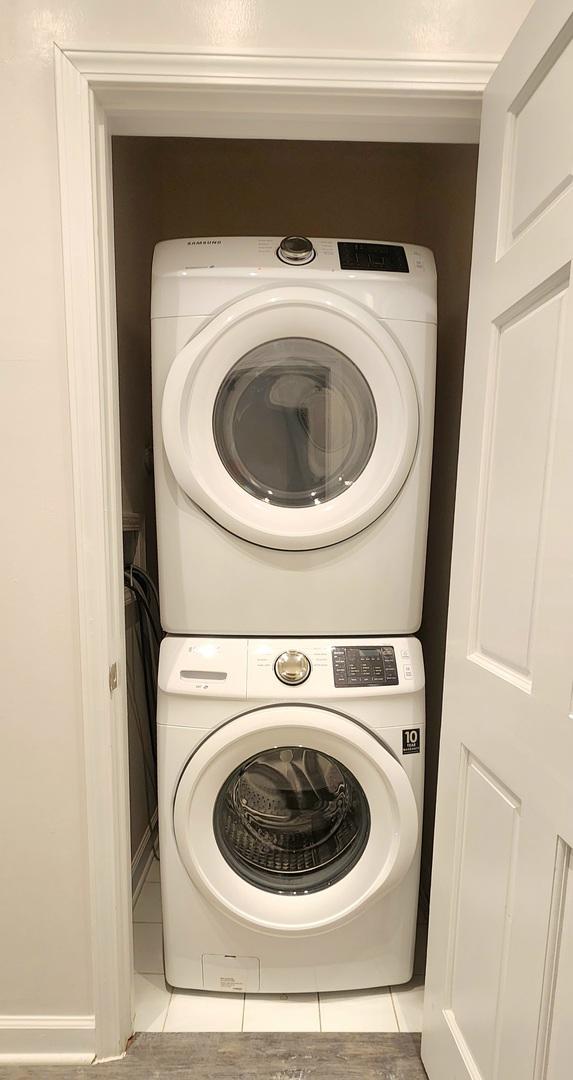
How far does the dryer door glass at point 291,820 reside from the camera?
1.39 m

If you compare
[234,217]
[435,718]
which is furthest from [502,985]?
[234,217]

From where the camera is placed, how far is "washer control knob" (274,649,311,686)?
4.30 ft

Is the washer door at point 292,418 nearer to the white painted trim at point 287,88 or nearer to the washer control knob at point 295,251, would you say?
the washer control knob at point 295,251

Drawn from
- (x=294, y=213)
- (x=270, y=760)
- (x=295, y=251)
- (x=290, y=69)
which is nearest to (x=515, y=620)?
(x=270, y=760)

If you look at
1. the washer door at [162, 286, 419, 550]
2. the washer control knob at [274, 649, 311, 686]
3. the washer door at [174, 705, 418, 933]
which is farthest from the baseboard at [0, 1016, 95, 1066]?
the washer door at [162, 286, 419, 550]

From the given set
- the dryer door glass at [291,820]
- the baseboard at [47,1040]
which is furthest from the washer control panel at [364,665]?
the baseboard at [47,1040]

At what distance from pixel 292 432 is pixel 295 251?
1.29 feet

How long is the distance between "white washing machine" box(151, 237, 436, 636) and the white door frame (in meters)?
0.15

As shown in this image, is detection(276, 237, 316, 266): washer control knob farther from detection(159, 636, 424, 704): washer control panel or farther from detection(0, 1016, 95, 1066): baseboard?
detection(0, 1016, 95, 1066): baseboard

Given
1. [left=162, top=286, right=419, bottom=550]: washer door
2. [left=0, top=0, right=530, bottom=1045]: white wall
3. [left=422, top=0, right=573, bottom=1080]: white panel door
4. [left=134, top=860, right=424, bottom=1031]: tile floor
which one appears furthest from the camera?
[left=134, top=860, right=424, bottom=1031]: tile floor

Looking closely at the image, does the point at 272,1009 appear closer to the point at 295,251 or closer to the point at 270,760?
the point at 270,760

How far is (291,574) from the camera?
4.35ft

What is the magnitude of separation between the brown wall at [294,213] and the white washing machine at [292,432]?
0.37 meters

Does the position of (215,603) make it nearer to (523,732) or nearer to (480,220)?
(523,732)
